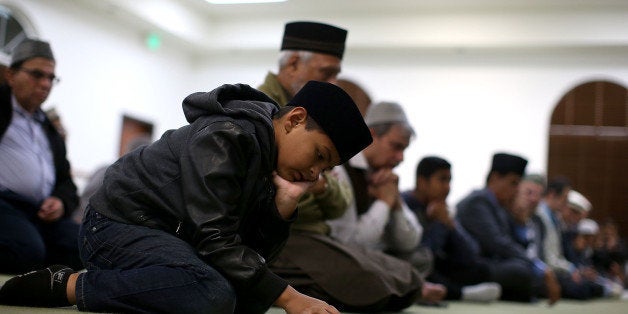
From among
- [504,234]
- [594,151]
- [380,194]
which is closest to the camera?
[380,194]

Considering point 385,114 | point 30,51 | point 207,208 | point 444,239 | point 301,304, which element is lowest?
point 444,239

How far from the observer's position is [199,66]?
41.0 feet

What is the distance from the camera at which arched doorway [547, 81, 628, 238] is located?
10.9 meters

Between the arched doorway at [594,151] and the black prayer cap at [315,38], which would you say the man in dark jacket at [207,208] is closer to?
the black prayer cap at [315,38]

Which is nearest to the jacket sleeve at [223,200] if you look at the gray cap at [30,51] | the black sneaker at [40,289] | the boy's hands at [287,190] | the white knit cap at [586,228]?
the boy's hands at [287,190]

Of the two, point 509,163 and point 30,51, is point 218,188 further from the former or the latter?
point 509,163

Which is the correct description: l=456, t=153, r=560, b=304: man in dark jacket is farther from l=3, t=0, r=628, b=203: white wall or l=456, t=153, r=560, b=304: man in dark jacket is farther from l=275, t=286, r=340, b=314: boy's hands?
l=3, t=0, r=628, b=203: white wall

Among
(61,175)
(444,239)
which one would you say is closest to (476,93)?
(444,239)

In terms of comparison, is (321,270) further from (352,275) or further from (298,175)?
(298,175)

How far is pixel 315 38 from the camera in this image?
3.44 m

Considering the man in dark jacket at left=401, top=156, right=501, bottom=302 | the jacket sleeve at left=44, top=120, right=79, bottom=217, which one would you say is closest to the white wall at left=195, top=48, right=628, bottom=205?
the man in dark jacket at left=401, top=156, right=501, bottom=302

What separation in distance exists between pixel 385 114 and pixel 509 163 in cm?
202

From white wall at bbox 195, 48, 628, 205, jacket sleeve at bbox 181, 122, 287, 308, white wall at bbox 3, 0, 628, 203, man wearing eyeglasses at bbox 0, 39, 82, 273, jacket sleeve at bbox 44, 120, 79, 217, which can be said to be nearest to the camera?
jacket sleeve at bbox 181, 122, 287, 308

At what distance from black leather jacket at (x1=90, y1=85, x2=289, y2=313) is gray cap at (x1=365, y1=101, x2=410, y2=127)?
6.25 ft
